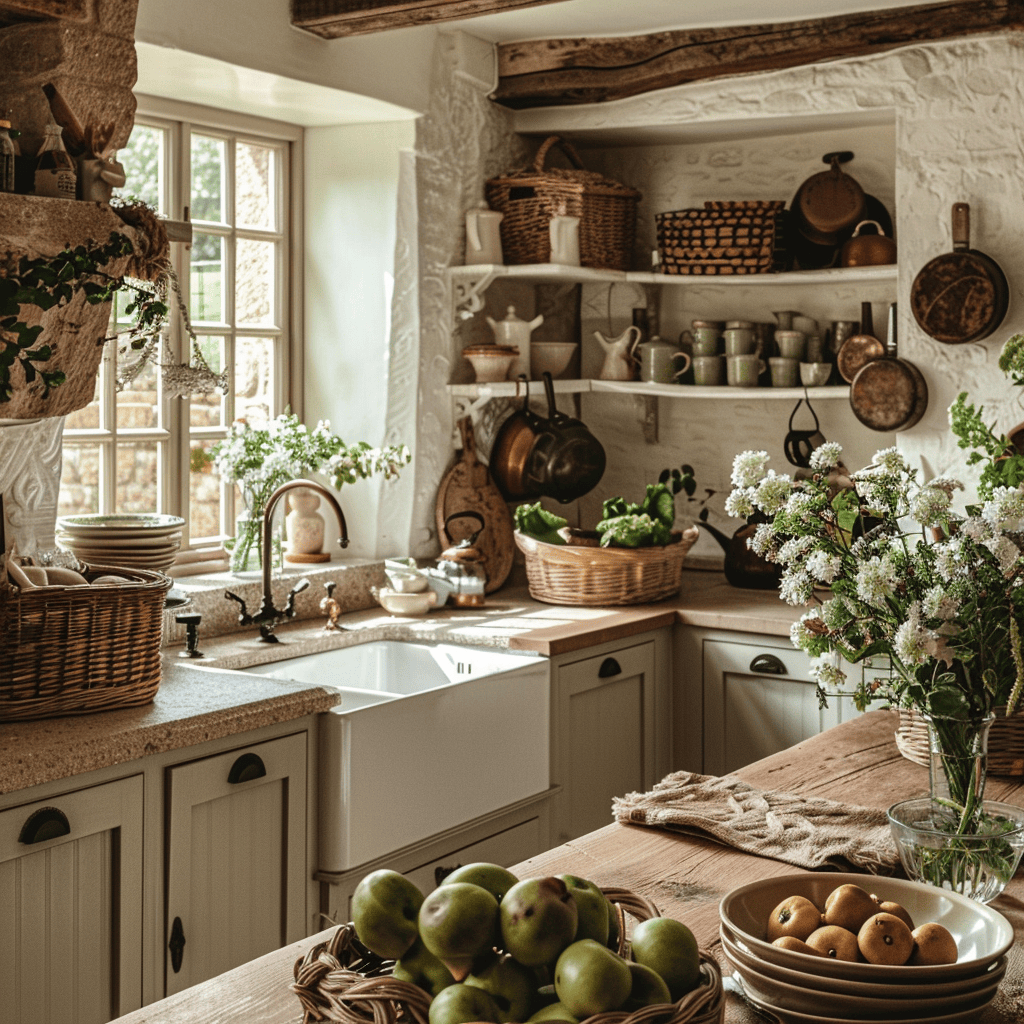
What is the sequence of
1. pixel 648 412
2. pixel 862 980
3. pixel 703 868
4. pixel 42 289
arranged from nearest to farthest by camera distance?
pixel 862 980 < pixel 703 868 < pixel 42 289 < pixel 648 412

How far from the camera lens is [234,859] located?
251cm

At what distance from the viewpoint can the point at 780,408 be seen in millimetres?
4473

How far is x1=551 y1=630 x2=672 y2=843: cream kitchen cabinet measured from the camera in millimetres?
3420

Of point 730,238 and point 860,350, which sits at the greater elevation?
point 730,238

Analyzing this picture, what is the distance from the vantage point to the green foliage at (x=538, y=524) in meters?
3.98

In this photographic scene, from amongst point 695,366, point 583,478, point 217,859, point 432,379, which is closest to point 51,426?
point 217,859

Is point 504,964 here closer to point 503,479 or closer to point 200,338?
point 200,338

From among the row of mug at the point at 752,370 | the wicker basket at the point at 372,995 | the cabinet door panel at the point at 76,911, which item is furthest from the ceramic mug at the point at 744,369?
the wicker basket at the point at 372,995

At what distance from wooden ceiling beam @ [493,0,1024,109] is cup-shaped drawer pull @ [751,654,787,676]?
1729mm

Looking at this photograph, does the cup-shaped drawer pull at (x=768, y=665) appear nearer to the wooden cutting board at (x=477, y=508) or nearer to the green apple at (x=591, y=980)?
the wooden cutting board at (x=477, y=508)

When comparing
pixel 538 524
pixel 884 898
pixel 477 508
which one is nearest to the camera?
pixel 884 898

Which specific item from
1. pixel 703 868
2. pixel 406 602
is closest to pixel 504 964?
pixel 703 868

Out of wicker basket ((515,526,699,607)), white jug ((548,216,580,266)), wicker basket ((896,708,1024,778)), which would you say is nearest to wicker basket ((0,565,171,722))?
wicker basket ((896,708,1024,778))

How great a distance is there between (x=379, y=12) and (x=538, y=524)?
1522 mm
